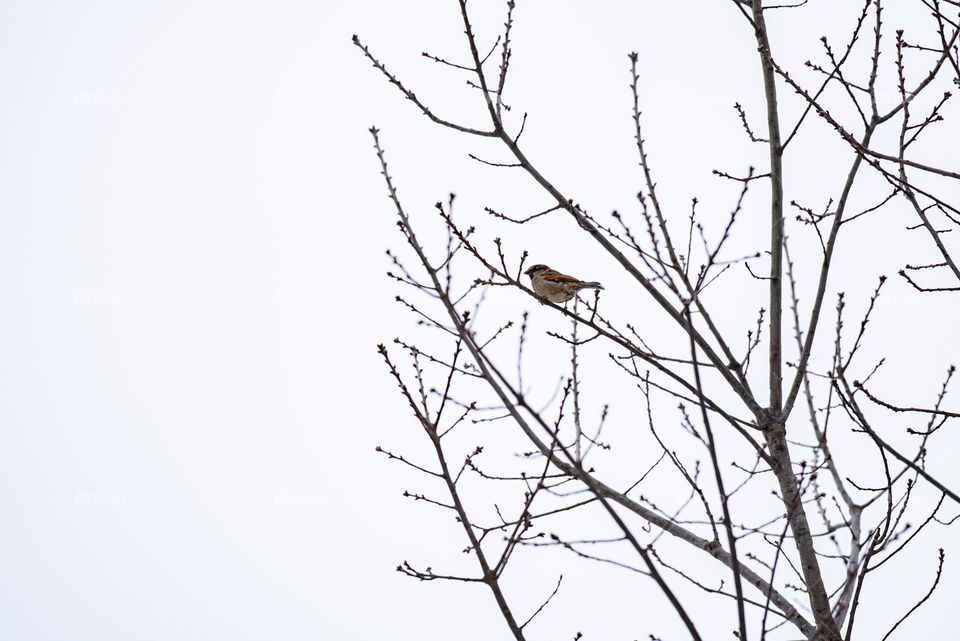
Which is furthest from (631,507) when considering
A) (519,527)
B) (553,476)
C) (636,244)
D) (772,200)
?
(772,200)

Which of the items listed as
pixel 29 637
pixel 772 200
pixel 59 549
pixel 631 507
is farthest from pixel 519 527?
pixel 59 549

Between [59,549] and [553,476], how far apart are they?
10223cm

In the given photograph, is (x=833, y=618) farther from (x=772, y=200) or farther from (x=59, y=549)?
(x=59, y=549)

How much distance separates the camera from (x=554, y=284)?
8.40 m

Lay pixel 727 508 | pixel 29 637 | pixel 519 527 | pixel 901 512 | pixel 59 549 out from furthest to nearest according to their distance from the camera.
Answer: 1. pixel 59 549
2. pixel 29 637
3. pixel 901 512
4. pixel 519 527
5. pixel 727 508

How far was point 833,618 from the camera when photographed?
347cm

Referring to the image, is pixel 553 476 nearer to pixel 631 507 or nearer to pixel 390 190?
pixel 631 507

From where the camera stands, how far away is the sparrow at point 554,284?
325 inches

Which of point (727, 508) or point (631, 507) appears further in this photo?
point (631, 507)

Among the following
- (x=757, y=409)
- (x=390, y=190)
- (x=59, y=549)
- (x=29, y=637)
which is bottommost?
(x=757, y=409)

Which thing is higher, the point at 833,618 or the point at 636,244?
the point at 636,244

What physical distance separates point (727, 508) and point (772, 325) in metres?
1.64

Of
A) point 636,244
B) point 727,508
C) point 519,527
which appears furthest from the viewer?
point 636,244

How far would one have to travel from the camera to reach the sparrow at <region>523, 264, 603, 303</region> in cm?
825
